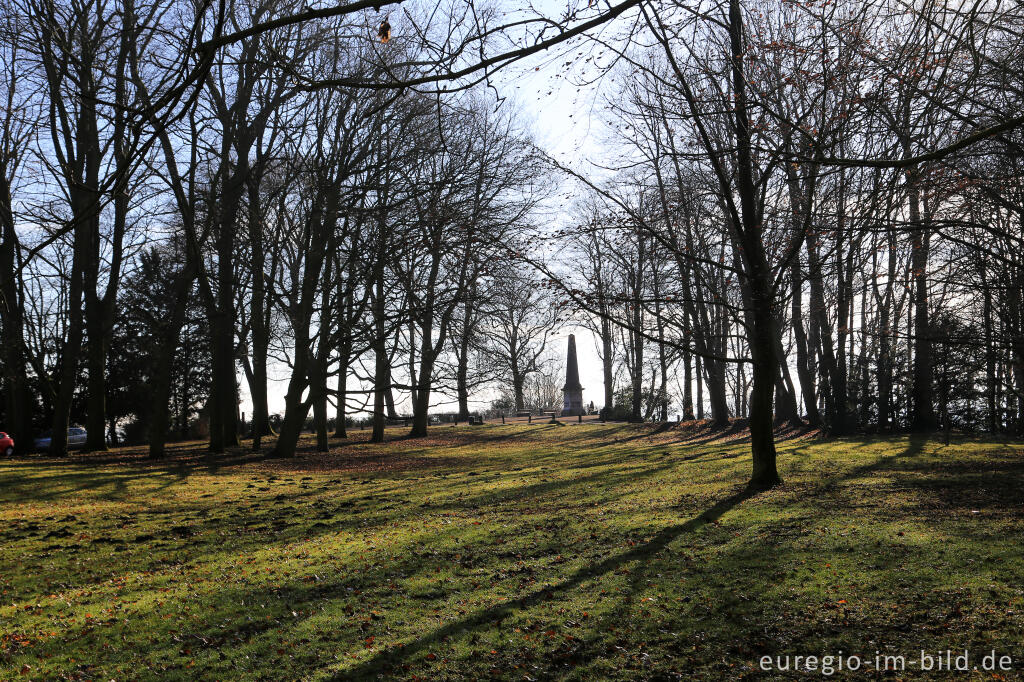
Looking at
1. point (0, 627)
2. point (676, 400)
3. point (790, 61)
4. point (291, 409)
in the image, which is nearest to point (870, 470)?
point (790, 61)

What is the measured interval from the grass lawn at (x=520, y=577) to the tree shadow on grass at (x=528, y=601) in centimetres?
2

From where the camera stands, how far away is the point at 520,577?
656 centimetres

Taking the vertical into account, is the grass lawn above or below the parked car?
below

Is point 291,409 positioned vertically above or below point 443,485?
above

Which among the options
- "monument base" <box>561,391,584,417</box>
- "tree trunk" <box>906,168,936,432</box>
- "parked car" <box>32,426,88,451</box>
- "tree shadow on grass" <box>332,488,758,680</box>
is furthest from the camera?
"monument base" <box>561,391,584,417</box>

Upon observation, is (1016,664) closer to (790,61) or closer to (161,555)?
(161,555)

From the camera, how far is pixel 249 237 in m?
18.5

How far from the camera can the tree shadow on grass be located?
4762 mm

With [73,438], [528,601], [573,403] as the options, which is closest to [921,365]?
[528,601]

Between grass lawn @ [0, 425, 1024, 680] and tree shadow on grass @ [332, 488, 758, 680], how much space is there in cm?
2

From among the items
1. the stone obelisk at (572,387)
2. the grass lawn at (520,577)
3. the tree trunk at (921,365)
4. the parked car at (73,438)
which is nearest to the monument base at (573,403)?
the stone obelisk at (572,387)

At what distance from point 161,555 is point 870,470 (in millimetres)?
10628

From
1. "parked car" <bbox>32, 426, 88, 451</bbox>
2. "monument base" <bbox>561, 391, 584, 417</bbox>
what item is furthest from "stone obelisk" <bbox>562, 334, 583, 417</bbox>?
"parked car" <bbox>32, 426, 88, 451</bbox>

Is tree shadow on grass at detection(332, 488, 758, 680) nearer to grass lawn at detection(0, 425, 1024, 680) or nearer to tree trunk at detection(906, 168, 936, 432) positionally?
grass lawn at detection(0, 425, 1024, 680)
